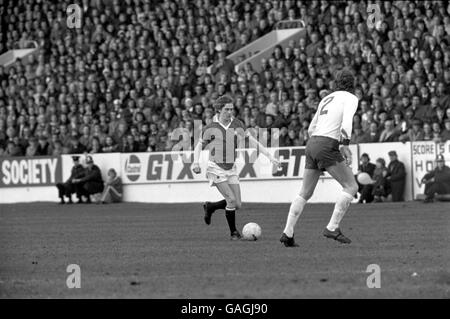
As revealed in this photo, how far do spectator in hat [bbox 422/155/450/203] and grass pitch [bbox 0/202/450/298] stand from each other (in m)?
2.04

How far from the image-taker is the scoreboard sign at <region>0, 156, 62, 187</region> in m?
32.4

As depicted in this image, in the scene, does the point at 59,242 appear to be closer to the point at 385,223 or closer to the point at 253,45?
the point at 385,223

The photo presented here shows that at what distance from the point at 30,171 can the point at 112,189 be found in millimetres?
3176

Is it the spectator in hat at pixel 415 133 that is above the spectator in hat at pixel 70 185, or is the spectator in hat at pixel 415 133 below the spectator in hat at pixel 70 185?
above

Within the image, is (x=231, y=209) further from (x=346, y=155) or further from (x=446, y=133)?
(x=446, y=133)

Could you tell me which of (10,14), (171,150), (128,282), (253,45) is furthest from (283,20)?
(128,282)

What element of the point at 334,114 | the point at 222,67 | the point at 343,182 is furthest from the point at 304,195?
the point at 222,67

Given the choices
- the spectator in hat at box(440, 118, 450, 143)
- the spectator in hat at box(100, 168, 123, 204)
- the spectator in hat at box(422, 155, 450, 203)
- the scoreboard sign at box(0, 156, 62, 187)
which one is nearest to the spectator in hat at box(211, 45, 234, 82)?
the spectator in hat at box(100, 168, 123, 204)

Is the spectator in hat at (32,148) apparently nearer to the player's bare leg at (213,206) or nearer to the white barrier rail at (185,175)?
the white barrier rail at (185,175)

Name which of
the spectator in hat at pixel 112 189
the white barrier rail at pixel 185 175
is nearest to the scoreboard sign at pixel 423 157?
the white barrier rail at pixel 185 175

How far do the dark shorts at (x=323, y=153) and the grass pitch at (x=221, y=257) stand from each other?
3.68 feet

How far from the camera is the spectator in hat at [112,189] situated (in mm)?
30812

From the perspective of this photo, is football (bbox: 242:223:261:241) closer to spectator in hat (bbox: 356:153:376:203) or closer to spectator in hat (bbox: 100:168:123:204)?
spectator in hat (bbox: 356:153:376:203)
